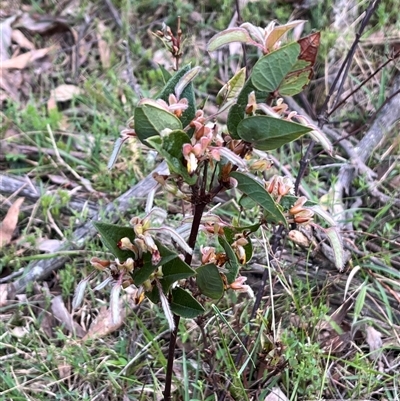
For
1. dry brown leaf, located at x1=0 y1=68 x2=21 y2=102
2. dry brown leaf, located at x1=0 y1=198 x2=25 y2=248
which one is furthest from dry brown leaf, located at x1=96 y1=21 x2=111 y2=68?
dry brown leaf, located at x1=0 y1=198 x2=25 y2=248

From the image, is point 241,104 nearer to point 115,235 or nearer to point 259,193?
point 259,193

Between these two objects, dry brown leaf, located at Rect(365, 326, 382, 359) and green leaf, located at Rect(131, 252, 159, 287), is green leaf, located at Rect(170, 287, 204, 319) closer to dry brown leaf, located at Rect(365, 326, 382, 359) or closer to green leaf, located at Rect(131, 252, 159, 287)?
green leaf, located at Rect(131, 252, 159, 287)

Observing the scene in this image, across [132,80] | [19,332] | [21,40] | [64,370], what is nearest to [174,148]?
[64,370]

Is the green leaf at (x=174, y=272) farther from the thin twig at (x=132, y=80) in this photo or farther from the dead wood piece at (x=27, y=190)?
the thin twig at (x=132, y=80)

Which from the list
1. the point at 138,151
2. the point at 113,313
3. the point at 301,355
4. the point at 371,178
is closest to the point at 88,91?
the point at 138,151

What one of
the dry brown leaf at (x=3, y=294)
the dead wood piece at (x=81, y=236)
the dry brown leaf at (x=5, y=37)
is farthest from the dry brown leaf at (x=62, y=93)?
the dry brown leaf at (x=3, y=294)
